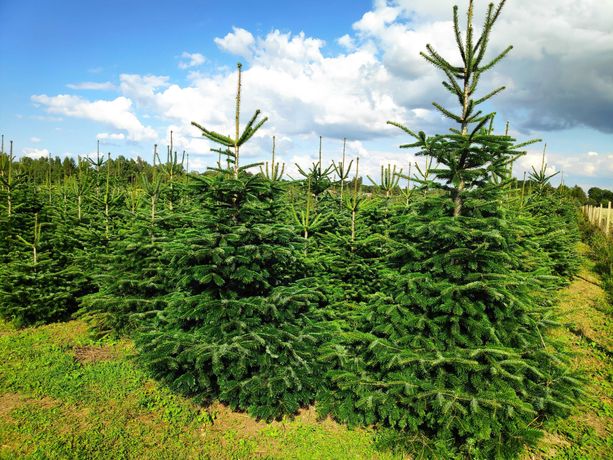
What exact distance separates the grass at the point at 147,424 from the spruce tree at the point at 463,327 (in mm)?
420

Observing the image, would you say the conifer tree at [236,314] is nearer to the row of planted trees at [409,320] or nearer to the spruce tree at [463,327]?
Answer: the row of planted trees at [409,320]

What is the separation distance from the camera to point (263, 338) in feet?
15.6

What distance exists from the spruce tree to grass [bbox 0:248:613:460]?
0.42 metres

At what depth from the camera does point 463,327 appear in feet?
14.1

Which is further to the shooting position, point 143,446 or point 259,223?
point 259,223

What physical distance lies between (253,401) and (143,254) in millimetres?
3973

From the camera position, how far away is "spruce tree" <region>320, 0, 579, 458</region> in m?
3.90

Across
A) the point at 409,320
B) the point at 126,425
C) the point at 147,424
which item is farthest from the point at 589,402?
the point at 126,425

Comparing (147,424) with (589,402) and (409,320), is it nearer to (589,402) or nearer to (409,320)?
(409,320)

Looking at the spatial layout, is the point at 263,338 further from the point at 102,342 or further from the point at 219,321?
the point at 102,342

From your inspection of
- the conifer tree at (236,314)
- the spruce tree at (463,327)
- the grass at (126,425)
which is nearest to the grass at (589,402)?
the spruce tree at (463,327)

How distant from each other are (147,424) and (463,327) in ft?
14.4

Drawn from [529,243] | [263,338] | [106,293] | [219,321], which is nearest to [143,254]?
[106,293]

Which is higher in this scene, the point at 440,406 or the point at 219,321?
the point at 219,321
